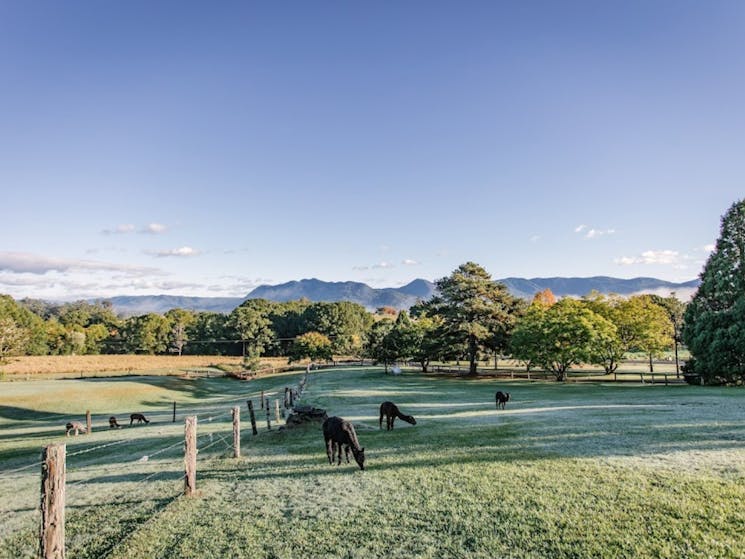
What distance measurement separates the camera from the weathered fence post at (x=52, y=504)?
24.3ft

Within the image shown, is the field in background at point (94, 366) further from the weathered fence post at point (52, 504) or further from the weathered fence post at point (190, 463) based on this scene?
the weathered fence post at point (52, 504)

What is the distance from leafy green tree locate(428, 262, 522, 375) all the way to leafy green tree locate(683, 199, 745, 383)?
20418 mm

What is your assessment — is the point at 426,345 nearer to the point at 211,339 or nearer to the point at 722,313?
the point at 722,313

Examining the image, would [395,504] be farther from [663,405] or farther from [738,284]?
[738,284]

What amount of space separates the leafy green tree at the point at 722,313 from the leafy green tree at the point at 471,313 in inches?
804

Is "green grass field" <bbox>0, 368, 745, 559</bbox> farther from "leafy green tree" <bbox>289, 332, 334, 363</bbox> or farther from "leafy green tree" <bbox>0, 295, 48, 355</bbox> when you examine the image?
"leafy green tree" <bbox>0, 295, 48, 355</bbox>

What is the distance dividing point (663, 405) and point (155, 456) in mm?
25245

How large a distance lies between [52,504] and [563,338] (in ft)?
165

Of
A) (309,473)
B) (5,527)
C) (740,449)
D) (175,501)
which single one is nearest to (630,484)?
(740,449)

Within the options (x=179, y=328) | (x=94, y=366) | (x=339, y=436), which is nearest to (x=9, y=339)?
(x=94, y=366)

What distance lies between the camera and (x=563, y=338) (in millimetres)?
49969

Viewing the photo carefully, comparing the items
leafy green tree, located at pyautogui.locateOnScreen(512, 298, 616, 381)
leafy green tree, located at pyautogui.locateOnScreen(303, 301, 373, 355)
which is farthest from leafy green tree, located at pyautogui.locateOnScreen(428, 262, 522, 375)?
leafy green tree, located at pyautogui.locateOnScreen(303, 301, 373, 355)

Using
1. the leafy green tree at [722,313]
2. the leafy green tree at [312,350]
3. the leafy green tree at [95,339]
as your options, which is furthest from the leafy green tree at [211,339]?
the leafy green tree at [722,313]

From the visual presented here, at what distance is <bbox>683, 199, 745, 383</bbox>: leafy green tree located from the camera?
39562mm
